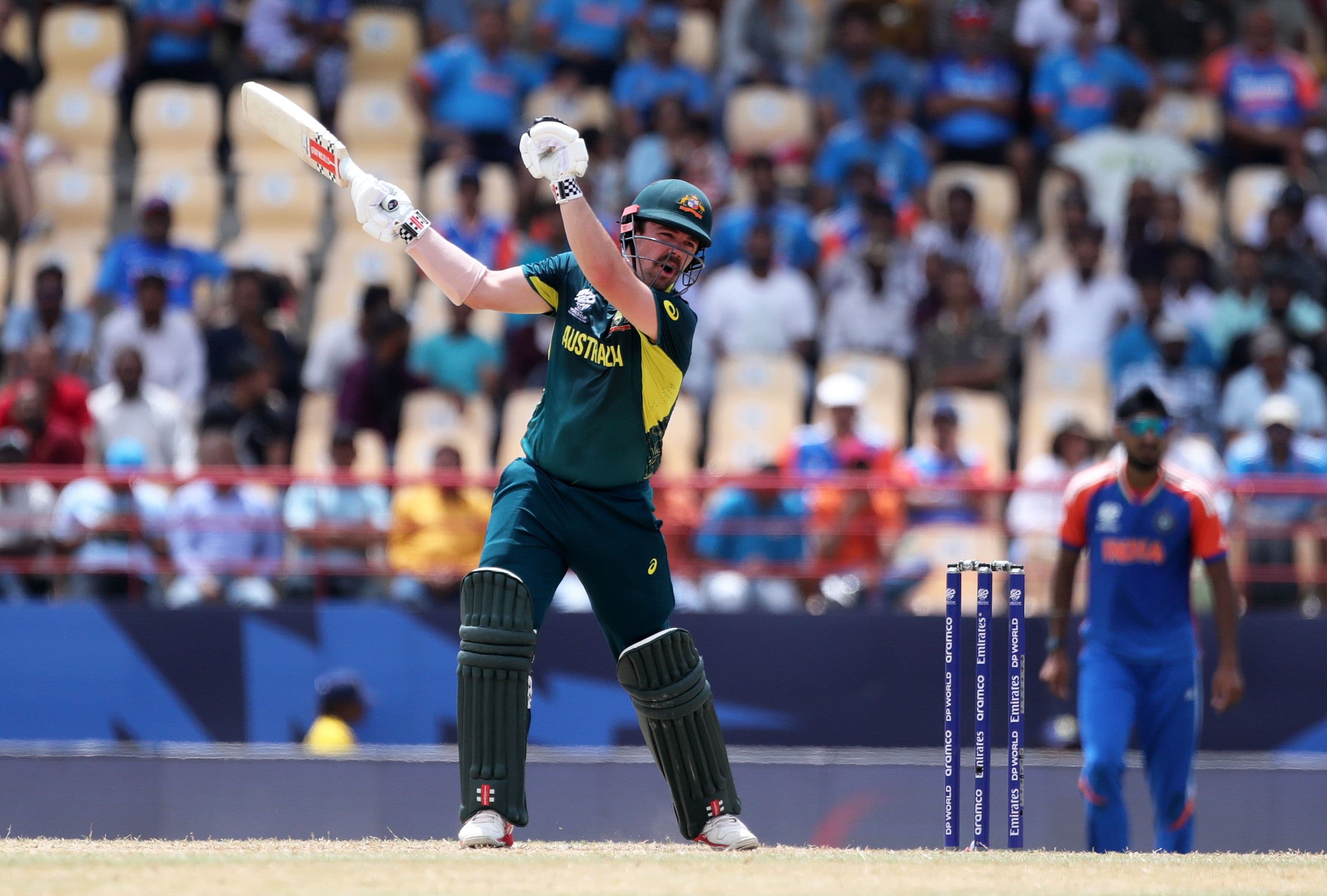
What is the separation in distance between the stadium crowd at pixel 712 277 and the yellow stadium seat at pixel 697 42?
0.04 m

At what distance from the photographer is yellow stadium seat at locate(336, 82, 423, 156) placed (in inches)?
555

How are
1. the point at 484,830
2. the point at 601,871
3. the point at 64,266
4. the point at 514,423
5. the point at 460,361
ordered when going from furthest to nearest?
the point at 64,266 → the point at 460,361 → the point at 514,423 → the point at 484,830 → the point at 601,871

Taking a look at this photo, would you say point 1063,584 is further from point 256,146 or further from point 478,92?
point 256,146

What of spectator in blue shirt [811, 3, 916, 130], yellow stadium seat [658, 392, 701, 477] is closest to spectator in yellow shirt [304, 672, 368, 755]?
yellow stadium seat [658, 392, 701, 477]

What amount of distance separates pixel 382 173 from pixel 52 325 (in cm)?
275

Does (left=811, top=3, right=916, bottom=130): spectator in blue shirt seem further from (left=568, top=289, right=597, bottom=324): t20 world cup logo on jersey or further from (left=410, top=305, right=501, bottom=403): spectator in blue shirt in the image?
(left=568, top=289, right=597, bottom=324): t20 world cup logo on jersey

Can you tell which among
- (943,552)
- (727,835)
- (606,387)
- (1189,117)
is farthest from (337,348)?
(727,835)

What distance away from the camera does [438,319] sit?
496 inches

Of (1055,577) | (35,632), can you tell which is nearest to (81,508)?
(35,632)

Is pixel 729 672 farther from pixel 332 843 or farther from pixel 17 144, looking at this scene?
pixel 17 144

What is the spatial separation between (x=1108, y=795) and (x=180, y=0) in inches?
396

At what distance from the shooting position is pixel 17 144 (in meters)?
13.4

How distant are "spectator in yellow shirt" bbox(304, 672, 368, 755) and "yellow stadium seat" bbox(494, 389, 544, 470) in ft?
6.26

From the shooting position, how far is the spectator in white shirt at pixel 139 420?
35.6 feet
